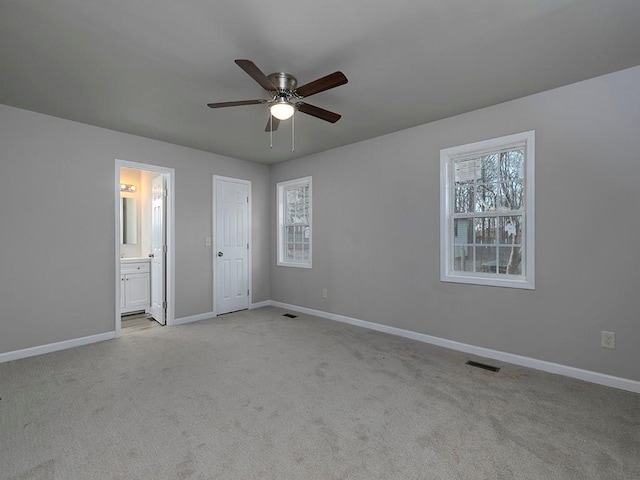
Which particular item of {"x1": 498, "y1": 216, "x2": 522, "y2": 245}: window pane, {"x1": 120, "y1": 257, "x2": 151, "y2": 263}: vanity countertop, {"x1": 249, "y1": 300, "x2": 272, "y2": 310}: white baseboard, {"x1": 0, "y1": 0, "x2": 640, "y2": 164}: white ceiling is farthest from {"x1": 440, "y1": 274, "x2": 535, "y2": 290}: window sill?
{"x1": 120, "y1": 257, "x2": 151, "y2": 263}: vanity countertop

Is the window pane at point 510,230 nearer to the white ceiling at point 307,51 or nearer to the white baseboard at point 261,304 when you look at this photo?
the white ceiling at point 307,51

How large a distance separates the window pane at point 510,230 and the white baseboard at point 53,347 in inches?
184

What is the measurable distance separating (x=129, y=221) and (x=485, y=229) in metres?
Answer: 5.42

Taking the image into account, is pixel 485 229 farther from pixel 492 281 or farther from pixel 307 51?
pixel 307 51

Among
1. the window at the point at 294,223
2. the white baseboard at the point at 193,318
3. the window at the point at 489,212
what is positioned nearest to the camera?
the window at the point at 489,212

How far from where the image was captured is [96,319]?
12.2 ft

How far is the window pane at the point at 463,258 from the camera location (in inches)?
136

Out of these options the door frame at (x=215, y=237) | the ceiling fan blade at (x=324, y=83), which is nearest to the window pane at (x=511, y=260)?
the ceiling fan blade at (x=324, y=83)

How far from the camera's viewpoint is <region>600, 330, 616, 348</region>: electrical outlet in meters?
2.58

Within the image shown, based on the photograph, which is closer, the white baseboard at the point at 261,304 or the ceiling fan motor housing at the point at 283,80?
the ceiling fan motor housing at the point at 283,80

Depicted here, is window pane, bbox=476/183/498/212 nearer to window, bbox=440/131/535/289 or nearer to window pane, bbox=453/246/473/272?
window, bbox=440/131/535/289

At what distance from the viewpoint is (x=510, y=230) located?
3146mm

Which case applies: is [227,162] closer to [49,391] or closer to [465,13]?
[49,391]

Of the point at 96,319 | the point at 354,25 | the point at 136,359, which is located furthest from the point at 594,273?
the point at 96,319
